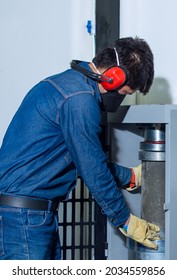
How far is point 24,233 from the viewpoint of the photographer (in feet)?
5.17

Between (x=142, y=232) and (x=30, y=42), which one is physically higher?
(x=30, y=42)

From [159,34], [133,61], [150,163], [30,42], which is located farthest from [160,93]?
[30,42]

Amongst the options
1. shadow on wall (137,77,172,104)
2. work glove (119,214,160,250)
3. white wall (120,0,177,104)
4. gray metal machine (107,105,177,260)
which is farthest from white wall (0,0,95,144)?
work glove (119,214,160,250)

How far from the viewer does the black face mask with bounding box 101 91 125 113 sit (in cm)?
166

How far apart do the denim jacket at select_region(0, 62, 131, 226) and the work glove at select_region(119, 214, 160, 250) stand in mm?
71

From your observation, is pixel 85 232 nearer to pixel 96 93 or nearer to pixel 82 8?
pixel 96 93

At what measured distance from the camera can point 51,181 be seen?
5.29 ft

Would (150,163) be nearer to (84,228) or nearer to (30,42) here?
(84,228)

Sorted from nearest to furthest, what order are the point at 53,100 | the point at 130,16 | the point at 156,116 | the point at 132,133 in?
the point at 53,100 → the point at 156,116 → the point at 132,133 → the point at 130,16

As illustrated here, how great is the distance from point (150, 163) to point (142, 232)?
0.25 meters

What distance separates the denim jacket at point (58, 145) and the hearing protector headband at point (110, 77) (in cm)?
2

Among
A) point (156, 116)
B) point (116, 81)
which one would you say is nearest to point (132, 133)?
point (156, 116)

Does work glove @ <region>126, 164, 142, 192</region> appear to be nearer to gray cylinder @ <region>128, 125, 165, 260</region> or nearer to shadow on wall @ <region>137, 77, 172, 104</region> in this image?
gray cylinder @ <region>128, 125, 165, 260</region>
